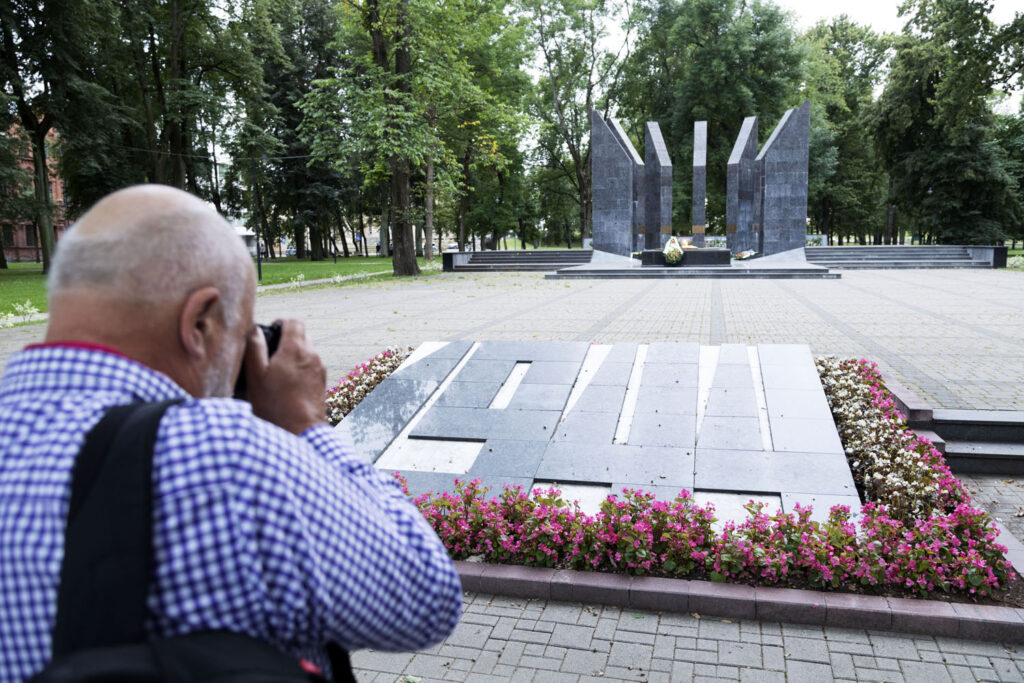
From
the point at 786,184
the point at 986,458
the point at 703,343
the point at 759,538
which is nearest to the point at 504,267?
the point at 786,184

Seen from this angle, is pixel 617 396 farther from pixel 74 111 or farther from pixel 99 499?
pixel 74 111

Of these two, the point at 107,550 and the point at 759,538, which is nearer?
the point at 107,550

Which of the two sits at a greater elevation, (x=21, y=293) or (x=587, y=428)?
(x=21, y=293)

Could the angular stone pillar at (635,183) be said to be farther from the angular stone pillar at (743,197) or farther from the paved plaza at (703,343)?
the paved plaza at (703,343)

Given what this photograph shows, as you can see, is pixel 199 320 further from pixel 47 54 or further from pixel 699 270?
pixel 47 54

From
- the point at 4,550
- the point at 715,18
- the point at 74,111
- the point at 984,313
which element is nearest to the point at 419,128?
the point at 74,111

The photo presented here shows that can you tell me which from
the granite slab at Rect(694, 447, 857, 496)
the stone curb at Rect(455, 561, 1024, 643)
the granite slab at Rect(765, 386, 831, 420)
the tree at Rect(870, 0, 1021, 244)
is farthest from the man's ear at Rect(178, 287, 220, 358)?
Answer: the tree at Rect(870, 0, 1021, 244)

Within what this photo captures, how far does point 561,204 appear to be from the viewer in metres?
55.4

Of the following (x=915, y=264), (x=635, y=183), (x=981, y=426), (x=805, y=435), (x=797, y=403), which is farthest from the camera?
(x=635, y=183)

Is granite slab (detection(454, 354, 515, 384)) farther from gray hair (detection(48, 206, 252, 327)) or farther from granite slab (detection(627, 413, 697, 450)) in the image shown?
gray hair (detection(48, 206, 252, 327))

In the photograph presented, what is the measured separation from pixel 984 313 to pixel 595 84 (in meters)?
36.3

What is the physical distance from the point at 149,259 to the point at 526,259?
34491mm

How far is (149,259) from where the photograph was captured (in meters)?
1.13

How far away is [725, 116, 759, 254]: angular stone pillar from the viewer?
3475 cm
